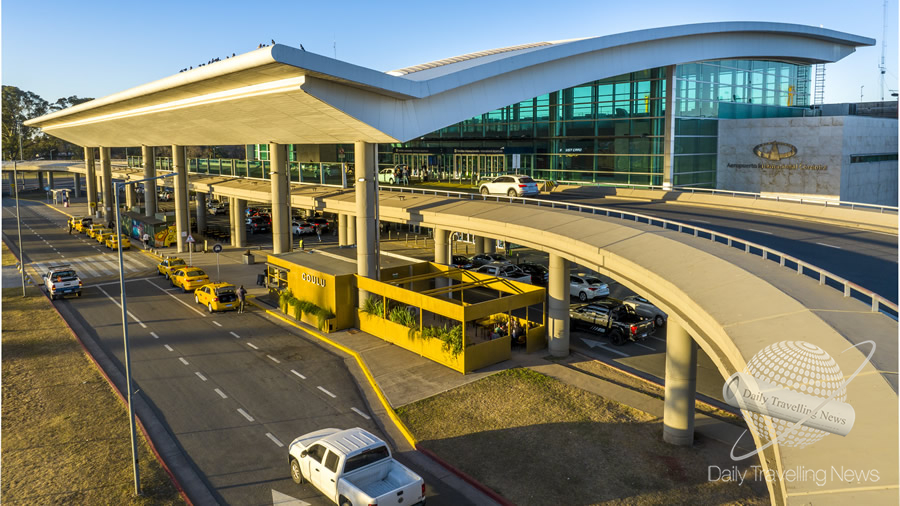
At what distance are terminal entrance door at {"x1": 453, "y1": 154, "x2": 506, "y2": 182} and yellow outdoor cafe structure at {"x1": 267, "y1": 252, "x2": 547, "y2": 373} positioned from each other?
70.7ft

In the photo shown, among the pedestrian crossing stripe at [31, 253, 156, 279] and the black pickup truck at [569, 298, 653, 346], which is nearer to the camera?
the black pickup truck at [569, 298, 653, 346]

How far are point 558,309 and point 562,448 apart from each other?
30.7ft

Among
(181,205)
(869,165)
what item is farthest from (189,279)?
(869,165)

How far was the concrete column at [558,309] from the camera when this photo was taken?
27.1 meters

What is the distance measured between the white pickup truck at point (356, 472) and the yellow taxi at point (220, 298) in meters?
20.0

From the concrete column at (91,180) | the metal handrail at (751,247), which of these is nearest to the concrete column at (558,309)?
the metal handrail at (751,247)

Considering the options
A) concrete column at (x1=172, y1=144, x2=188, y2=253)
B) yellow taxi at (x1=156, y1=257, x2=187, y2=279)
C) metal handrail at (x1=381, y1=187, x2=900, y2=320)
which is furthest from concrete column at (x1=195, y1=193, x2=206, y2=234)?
metal handrail at (x1=381, y1=187, x2=900, y2=320)

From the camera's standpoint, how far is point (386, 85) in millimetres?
28688

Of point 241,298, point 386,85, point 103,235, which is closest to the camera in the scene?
point 386,85

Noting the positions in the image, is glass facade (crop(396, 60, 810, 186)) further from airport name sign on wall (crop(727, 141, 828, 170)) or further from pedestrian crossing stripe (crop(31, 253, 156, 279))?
pedestrian crossing stripe (crop(31, 253, 156, 279))

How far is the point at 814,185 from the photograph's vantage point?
4478 cm

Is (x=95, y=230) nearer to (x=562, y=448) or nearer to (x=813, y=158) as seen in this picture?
(x=562, y=448)

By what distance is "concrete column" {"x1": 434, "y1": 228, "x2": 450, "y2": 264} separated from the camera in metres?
37.5

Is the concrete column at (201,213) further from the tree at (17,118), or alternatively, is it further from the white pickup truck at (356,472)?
the tree at (17,118)
